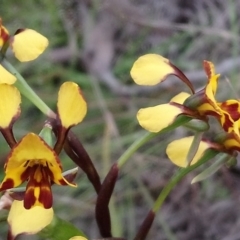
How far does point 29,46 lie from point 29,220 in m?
0.25

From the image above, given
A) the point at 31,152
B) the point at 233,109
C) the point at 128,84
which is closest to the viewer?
the point at 31,152

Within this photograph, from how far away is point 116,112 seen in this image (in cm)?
209

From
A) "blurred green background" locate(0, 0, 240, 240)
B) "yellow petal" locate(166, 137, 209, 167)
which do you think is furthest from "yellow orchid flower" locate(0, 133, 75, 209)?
"blurred green background" locate(0, 0, 240, 240)

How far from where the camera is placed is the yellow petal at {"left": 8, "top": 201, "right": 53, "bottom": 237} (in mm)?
876

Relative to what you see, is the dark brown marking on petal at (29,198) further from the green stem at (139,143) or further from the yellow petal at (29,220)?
the green stem at (139,143)

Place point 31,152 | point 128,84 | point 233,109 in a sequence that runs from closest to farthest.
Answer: point 31,152, point 233,109, point 128,84

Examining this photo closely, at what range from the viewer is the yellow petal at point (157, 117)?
850 mm

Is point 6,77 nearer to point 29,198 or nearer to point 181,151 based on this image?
point 29,198

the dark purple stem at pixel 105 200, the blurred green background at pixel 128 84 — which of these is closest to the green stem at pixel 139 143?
the dark purple stem at pixel 105 200

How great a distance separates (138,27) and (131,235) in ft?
2.87

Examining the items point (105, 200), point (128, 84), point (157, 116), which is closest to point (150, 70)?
point (157, 116)

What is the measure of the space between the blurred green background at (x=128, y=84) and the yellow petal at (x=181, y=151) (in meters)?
0.64

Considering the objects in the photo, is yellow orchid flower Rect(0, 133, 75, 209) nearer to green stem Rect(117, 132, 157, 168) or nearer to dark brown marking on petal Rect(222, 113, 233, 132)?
green stem Rect(117, 132, 157, 168)

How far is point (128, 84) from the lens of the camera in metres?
2.23
